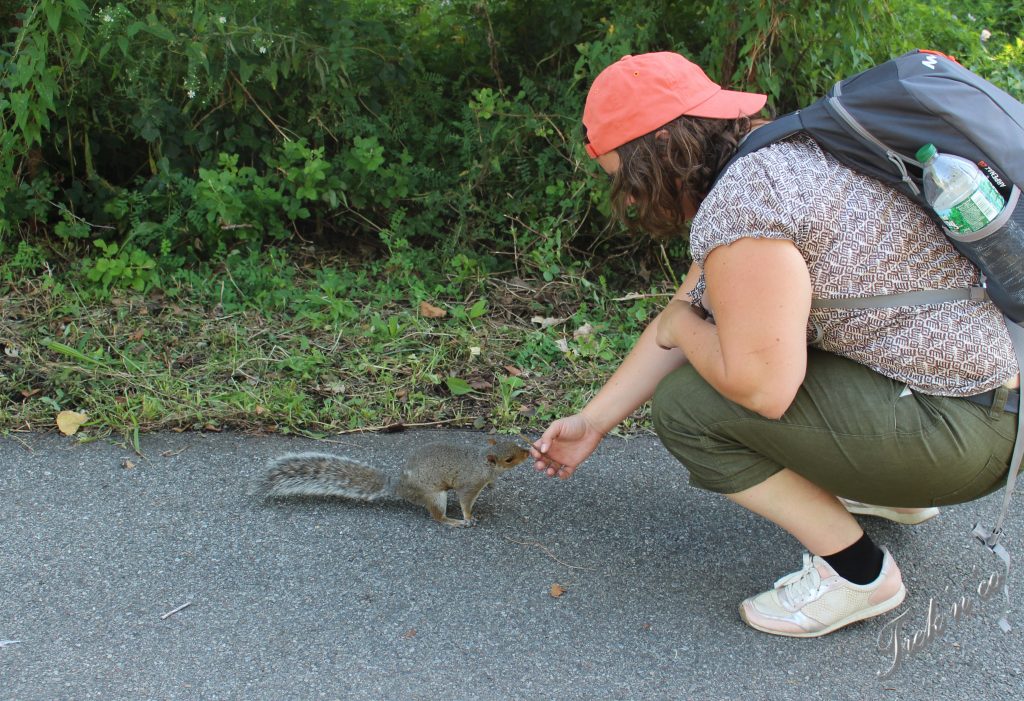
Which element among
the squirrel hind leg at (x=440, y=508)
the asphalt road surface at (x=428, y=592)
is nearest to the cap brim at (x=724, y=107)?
the asphalt road surface at (x=428, y=592)

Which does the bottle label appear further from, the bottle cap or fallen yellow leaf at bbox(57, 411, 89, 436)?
fallen yellow leaf at bbox(57, 411, 89, 436)

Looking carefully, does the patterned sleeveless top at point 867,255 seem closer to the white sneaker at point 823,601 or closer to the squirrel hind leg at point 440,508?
the white sneaker at point 823,601

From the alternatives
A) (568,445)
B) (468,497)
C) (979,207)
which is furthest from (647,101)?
(468,497)

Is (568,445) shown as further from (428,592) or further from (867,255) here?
(867,255)

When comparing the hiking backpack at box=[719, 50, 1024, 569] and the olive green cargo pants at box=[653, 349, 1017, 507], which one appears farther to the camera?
the olive green cargo pants at box=[653, 349, 1017, 507]

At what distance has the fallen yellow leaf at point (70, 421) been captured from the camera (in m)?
3.42

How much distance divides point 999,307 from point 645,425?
1634mm

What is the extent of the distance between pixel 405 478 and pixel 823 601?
1.25 m

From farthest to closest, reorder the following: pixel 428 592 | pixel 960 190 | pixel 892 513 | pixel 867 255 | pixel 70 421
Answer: pixel 70 421 → pixel 892 513 → pixel 428 592 → pixel 867 255 → pixel 960 190

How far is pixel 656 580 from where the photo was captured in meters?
2.74

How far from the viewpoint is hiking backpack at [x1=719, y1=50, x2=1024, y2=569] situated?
198cm

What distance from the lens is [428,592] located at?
2.67 m

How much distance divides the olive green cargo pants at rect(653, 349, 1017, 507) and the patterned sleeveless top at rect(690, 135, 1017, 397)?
0.06m

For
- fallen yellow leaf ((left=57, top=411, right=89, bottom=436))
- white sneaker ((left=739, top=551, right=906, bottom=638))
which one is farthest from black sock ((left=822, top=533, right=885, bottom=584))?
fallen yellow leaf ((left=57, top=411, right=89, bottom=436))
